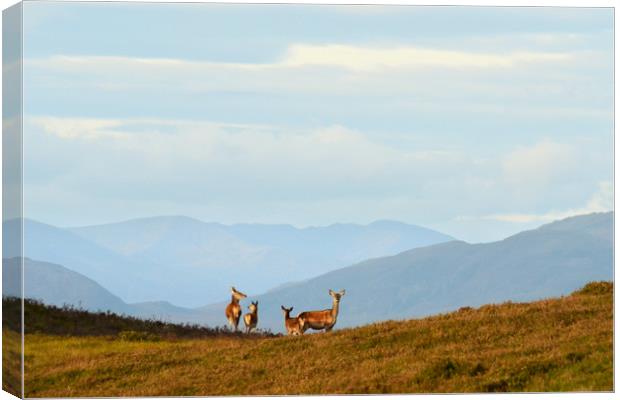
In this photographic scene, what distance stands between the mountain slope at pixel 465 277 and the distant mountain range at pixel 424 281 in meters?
0.04

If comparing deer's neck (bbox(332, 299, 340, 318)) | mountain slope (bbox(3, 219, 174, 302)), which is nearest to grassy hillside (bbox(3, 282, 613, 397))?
deer's neck (bbox(332, 299, 340, 318))

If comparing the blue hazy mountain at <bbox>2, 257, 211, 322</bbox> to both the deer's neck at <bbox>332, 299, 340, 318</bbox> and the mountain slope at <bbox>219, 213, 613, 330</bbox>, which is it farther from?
the deer's neck at <bbox>332, 299, 340, 318</bbox>

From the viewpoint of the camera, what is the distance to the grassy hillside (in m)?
28.6

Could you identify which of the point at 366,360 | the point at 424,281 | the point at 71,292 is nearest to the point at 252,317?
the point at 71,292

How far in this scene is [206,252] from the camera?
4116 centimetres

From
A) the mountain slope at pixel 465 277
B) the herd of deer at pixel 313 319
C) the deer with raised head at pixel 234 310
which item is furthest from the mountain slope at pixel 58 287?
the herd of deer at pixel 313 319

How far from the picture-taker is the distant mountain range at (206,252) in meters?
37.6

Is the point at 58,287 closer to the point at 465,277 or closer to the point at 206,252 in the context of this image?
the point at 206,252

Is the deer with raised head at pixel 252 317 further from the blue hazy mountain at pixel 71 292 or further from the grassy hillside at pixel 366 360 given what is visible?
the grassy hillside at pixel 366 360

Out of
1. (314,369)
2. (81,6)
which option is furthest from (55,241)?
(314,369)

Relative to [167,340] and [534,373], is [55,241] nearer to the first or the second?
[167,340]

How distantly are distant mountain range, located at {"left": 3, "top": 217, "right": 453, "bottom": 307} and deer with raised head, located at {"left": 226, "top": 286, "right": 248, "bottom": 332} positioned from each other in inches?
12.2

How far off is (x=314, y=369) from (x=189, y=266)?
1320 cm

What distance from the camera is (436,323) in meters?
32.3
